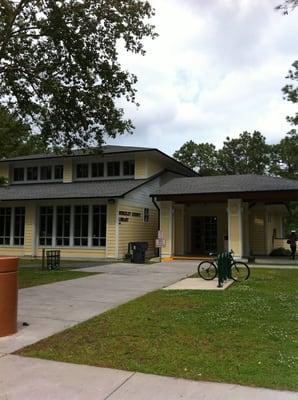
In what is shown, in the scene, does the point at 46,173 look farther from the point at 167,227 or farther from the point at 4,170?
the point at 167,227

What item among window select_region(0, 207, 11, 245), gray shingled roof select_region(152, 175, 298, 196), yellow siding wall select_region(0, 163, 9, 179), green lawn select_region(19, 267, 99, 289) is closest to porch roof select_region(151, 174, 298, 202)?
gray shingled roof select_region(152, 175, 298, 196)

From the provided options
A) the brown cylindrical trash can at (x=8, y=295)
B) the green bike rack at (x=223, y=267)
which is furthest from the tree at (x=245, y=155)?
the brown cylindrical trash can at (x=8, y=295)

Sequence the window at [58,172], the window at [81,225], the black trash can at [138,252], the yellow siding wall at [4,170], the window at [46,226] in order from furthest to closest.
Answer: the yellow siding wall at [4,170], the window at [58,172], the window at [46,226], the window at [81,225], the black trash can at [138,252]

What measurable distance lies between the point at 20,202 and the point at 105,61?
537 inches

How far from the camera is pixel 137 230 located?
92.4 feet

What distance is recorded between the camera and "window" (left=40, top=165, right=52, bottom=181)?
31.8m

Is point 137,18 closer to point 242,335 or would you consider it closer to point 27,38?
point 27,38

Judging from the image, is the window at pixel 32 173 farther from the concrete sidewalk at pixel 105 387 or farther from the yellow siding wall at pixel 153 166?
the concrete sidewalk at pixel 105 387

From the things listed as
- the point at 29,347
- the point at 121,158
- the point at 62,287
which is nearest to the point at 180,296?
the point at 62,287

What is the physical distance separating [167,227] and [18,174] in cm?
1254

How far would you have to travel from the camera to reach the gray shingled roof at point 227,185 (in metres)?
23.8

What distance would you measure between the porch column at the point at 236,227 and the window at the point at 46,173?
12903 millimetres

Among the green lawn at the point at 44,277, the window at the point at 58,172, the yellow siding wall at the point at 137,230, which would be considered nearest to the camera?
the green lawn at the point at 44,277

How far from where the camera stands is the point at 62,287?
13758mm
